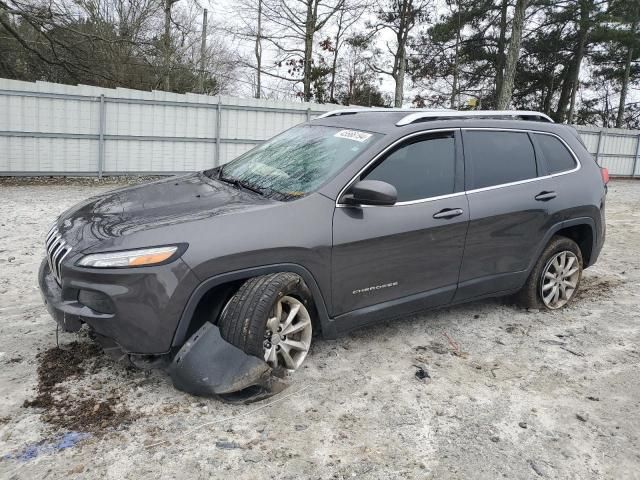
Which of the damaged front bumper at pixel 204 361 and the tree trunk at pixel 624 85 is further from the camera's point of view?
the tree trunk at pixel 624 85

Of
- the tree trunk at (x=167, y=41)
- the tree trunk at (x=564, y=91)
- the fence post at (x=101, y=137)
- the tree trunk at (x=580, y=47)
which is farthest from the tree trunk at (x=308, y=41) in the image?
the fence post at (x=101, y=137)

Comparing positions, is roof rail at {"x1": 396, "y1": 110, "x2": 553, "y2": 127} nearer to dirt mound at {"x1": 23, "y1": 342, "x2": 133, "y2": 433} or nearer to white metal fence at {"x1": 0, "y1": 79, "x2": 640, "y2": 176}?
dirt mound at {"x1": 23, "y1": 342, "x2": 133, "y2": 433}

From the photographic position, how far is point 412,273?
3689 millimetres

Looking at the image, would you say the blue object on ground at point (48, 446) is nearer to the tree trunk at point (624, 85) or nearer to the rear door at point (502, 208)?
the rear door at point (502, 208)

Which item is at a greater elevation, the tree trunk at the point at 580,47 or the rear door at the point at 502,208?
the tree trunk at the point at 580,47

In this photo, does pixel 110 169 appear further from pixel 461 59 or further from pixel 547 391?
pixel 461 59

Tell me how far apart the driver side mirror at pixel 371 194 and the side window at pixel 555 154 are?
191 centimetres

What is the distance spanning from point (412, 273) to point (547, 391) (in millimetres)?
1129

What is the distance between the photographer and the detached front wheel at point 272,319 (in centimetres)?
294

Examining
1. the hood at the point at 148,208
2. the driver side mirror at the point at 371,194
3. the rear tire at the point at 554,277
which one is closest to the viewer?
the hood at the point at 148,208

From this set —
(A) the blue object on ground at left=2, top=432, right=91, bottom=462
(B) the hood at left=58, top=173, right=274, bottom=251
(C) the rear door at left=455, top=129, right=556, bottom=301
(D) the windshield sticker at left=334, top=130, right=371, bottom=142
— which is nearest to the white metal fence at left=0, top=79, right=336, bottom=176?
(B) the hood at left=58, top=173, right=274, bottom=251

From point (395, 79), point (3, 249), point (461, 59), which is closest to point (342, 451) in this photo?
point (3, 249)

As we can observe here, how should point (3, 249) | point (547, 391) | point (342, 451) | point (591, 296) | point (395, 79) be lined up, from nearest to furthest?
point (342, 451) → point (547, 391) → point (591, 296) → point (3, 249) → point (395, 79)

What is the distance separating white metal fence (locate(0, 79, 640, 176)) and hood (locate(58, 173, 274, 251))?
29.3ft
